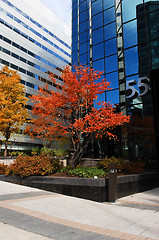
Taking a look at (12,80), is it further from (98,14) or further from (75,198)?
(75,198)

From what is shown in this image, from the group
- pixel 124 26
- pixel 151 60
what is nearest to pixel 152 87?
pixel 151 60

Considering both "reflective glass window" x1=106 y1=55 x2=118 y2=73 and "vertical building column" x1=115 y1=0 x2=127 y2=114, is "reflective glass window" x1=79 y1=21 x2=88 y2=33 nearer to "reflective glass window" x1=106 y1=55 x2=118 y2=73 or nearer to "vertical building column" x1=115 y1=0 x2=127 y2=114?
"vertical building column" x1=115 y1=0 x2=127 y2=114

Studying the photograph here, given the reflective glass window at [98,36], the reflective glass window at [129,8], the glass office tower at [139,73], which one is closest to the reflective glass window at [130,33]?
the glass office tower at [139,73]

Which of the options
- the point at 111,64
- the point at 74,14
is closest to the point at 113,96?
the point at 111,64

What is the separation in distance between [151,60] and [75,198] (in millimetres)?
11884

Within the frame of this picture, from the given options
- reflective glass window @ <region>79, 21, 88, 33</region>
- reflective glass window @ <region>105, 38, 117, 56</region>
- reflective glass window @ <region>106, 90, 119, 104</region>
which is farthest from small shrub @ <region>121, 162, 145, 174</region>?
reflective glass window @ <region>79, 21, 88, 33</region>

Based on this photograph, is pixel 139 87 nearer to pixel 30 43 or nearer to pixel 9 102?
pixel 9 102

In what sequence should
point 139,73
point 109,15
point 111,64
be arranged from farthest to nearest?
point 109,15 < point 111,64 < point 139,73

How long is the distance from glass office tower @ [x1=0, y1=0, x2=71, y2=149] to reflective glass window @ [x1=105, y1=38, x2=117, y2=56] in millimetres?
22588

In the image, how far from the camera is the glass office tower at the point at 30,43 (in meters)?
40.7

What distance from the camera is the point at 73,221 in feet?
16.5

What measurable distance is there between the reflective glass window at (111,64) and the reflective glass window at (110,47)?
2.30 feet

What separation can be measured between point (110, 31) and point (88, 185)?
20.3 metres

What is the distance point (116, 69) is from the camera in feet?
70.5
